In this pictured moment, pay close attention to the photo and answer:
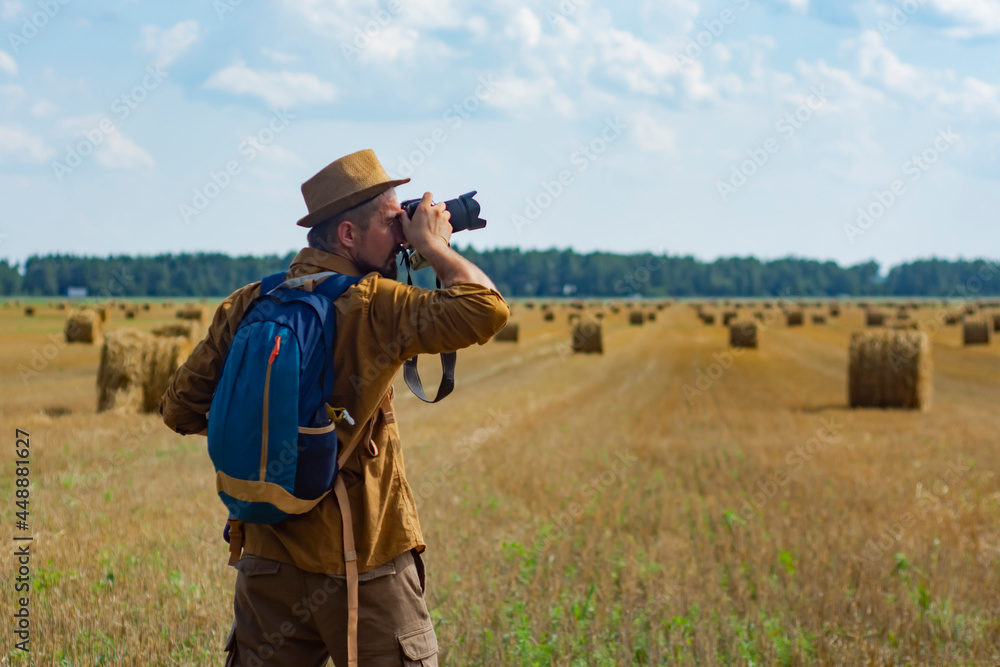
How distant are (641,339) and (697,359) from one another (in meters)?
11.8

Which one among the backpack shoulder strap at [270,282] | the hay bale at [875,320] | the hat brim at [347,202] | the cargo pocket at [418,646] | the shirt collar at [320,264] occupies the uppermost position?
the hat brim at [347,202]

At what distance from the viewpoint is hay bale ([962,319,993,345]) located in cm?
3897

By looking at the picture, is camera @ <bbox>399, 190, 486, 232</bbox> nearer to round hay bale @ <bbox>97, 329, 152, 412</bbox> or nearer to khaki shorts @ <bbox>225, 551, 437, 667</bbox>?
khaki shorts @ <bbox>225, 551, 437, 667</bbox>

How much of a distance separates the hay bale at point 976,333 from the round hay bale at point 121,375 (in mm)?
36011

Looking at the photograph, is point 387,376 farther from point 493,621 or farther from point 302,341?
point 493,621

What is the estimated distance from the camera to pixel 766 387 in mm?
22766

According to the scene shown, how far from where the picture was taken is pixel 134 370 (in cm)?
1555

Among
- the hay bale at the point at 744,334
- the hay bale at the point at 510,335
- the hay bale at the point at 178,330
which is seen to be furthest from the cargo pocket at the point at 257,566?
the hay bale at the point at 510,335

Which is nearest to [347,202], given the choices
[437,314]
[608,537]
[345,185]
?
[345,185]

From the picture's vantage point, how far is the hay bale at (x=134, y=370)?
15469mm

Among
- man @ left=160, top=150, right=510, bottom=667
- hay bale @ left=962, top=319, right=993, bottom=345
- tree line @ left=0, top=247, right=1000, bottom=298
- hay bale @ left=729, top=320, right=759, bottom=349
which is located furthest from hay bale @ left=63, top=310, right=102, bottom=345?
tree line @ left=0, top=247, right=1000, bottom=298

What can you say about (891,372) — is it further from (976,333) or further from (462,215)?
(976,333)

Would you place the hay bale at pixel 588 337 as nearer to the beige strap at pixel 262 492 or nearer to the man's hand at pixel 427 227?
the man's hand at pixel 427 227

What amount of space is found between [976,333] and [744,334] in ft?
36.3
